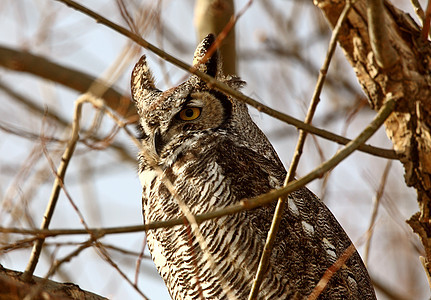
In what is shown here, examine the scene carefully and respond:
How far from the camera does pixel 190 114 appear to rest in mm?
3326

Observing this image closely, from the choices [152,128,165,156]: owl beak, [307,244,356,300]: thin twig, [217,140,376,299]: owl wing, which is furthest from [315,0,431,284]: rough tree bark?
[152,128,165,156]: owl beak

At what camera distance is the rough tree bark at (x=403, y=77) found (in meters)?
2.09

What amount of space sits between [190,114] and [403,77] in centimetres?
147

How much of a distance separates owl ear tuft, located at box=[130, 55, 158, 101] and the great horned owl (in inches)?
7.3

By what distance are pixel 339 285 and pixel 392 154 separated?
0.93 meters

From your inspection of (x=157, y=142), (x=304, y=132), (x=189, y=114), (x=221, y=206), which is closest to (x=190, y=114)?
(x=189, y=114)

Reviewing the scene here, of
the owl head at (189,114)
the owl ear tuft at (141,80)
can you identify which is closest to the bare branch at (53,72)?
the owl ear tuft at (141,80)

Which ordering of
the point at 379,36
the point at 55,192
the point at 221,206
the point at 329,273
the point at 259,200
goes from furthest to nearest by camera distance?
the point at 221,206
the point at 329,273
the point at 55,192
the point at 379,36
the point at 259,200

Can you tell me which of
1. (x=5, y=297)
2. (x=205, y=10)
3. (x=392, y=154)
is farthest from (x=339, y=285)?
(x=205, y=10)

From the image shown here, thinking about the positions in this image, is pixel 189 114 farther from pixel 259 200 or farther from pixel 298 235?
pixel 259 200

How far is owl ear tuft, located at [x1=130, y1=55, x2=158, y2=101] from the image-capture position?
12.2 ft

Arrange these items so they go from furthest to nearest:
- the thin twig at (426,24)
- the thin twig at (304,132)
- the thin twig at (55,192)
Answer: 1. the thin twig at (55,192)
2. the thin twig at (426,24)
3. the thin twig at (304,132)

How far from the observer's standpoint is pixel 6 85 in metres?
5.12

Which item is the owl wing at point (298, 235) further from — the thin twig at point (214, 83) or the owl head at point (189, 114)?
the thin twig at point (214, 83)
